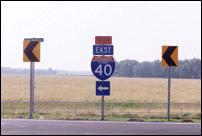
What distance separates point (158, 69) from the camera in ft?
486

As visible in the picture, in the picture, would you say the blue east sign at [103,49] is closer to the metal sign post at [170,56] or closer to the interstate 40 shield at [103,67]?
the interstate 40 shield at [103,67]

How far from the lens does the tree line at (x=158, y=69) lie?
434 ft

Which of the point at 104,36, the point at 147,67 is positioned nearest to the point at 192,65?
the point at 147,67

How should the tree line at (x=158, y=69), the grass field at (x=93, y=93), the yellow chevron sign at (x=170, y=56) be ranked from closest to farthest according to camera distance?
the yellow chevron sign at (x=170, y=56) < the grass field at (x=93, y=93) < the tree line at (x=158, y=69)

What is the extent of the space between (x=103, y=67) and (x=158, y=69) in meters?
139

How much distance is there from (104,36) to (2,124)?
526cm

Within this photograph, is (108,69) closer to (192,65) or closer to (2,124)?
(2,124)

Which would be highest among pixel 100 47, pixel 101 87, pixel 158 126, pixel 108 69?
pixel 100 47

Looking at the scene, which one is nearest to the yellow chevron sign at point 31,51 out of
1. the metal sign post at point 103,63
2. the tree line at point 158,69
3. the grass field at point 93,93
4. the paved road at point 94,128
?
the metal sign post at point 103,63

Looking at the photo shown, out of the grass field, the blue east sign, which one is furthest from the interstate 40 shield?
the grass field

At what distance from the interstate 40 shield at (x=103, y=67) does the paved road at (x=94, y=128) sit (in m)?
2.00

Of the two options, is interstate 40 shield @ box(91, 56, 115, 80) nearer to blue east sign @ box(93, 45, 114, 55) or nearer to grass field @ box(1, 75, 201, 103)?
blue east sign @ box(93, 45, 114, 55)

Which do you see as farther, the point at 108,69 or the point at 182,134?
the point at 108,69

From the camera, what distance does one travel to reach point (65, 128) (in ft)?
33.0
